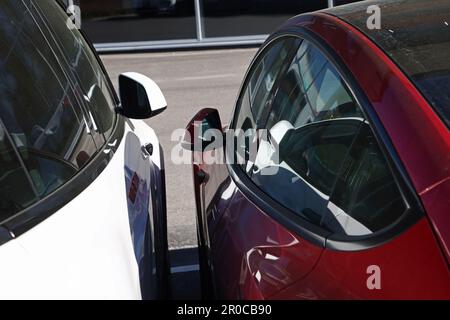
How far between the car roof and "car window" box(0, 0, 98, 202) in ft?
3.35

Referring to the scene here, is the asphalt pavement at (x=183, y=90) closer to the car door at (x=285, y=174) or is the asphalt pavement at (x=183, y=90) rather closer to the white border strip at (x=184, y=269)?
the white border strip at (x=184, y=269)

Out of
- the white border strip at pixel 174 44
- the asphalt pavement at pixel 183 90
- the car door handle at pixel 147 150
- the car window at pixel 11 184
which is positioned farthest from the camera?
the white border strip at pixel 174 44

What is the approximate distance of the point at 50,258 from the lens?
1837 mm

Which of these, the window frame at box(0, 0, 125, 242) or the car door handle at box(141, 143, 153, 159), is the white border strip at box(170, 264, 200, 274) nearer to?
the car door handle at box(141, 143, 153, 159)

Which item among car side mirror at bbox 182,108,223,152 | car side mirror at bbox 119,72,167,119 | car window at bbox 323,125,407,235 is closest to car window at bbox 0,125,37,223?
car window at bbox 323,125,407,235

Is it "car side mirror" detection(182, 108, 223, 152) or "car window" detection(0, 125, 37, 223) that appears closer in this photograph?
"car window" detection(0, 125, 37, 223)

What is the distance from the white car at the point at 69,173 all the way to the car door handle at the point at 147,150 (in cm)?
1

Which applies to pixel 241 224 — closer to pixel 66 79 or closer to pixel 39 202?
pixel 39 202

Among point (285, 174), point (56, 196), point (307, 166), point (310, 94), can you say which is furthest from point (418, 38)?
point (56, 196)

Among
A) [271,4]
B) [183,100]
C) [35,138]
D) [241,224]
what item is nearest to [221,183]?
[241,224]

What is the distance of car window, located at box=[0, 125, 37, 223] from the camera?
2.02 meters

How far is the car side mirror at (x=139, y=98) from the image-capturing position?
11.1ft

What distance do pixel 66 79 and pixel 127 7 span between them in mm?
9867

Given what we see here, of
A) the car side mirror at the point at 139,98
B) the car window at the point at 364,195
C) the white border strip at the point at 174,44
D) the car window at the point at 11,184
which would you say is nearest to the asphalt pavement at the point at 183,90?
the white border strip at the point at 174,44
